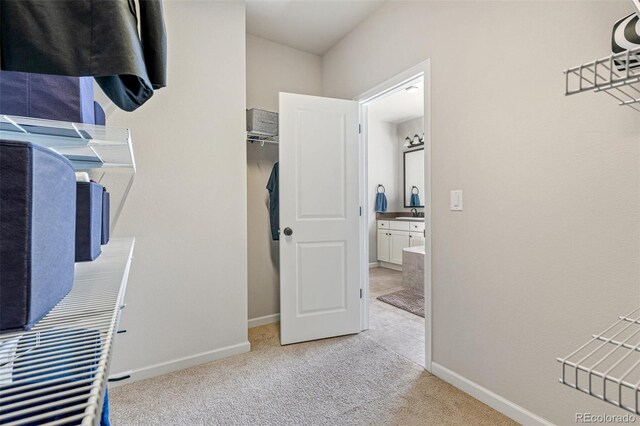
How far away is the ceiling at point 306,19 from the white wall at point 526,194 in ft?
1.90

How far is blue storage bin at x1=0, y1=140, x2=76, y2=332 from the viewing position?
0.39 meters

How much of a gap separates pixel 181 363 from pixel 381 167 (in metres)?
4.36

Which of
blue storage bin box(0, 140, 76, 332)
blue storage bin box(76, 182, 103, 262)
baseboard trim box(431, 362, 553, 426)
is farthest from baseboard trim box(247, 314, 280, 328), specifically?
blue storage bin box(0, 140, 76, 332)

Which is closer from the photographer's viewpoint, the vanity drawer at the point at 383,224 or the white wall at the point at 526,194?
the white wall at the point at 526,194

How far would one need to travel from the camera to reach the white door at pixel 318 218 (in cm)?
244

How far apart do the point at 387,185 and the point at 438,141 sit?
11.9 feet

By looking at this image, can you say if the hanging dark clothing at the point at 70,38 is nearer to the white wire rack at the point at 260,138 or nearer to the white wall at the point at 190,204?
the white wall at the point at 190,204

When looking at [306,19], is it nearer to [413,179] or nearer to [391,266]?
[413,179]

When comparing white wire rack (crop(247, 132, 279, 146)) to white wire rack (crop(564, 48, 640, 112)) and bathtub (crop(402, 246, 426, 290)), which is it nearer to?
white wire rack (crop(564, 48, 640, 112))

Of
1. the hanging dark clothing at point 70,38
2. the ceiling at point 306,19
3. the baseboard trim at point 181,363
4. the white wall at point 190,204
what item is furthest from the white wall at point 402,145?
the hanging dark clothing at point 70,38

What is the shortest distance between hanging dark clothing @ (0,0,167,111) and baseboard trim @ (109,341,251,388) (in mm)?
1851

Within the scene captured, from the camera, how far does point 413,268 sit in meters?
3.85

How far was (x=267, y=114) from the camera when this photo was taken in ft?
8.41

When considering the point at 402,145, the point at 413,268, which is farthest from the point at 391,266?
the point at 402,145
